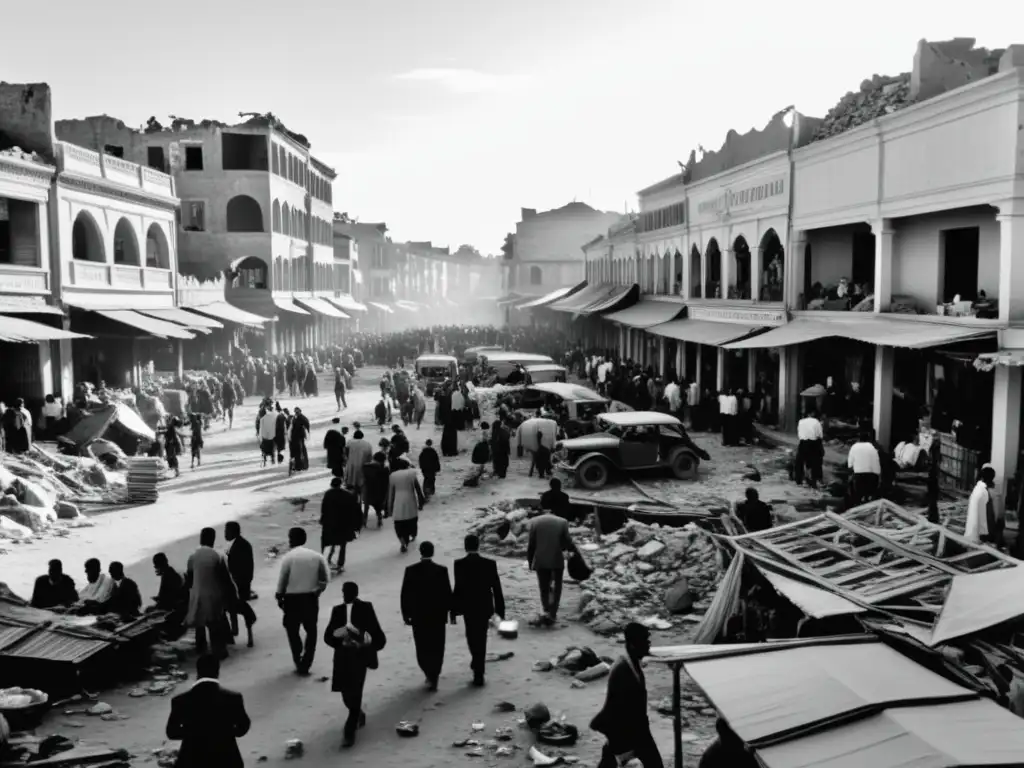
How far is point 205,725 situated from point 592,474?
42.5ft

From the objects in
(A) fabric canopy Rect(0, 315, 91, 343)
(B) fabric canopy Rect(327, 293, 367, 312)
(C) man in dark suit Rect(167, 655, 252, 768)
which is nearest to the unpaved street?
(C) man in dark suit Rect(167, 655, 252, 768)

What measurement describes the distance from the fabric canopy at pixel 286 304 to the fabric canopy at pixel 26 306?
73.0ft

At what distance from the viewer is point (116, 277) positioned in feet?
96.4

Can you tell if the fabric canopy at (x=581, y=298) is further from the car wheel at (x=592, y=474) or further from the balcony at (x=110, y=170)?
the car wheel at (x=592, y=474)

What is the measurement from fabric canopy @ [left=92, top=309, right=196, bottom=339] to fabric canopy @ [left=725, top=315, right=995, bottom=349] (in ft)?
Result: 52.5

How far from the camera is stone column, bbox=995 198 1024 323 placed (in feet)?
51.1

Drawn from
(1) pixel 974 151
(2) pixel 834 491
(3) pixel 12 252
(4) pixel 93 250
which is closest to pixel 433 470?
(2) pixel 834 491

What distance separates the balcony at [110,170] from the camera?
2625 centimetres

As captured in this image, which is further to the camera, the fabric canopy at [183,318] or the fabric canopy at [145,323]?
the fabric canopy at [183,318]

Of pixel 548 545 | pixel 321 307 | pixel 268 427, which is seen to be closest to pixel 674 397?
pixel 268 427

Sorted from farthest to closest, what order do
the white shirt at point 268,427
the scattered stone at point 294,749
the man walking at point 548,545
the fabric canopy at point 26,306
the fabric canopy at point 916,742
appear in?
1. the fabric canopy at point 26,306
2. the white shirt at point 268,427
3. the man walking at point 548,545
4. the scattered stone at point 294,749
5. the fabric canopy at point 916,742

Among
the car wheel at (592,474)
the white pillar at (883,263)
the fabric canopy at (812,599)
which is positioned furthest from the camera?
the white pillar at (883,263)

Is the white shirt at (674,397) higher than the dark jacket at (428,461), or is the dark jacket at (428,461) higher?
the white shirt at (674,397)

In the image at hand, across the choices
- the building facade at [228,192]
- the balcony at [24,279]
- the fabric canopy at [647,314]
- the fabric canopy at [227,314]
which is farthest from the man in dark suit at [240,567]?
the building facade at [228,192]
